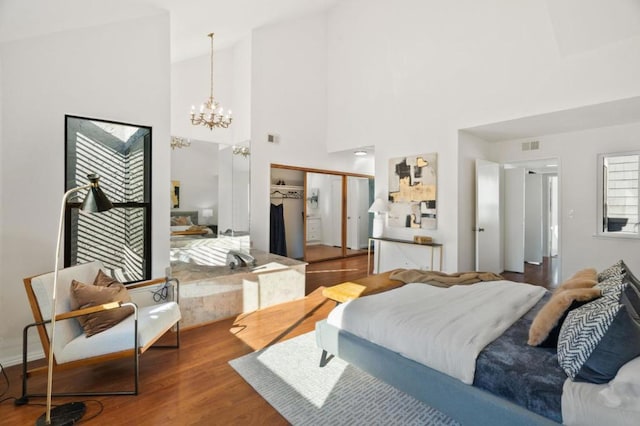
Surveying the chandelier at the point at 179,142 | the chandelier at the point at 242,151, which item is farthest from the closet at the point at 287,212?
the chandelier at the point at 179,142

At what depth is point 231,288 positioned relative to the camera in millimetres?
3592

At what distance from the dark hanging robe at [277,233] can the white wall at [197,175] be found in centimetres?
153

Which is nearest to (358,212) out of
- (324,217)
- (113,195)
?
(324,217)

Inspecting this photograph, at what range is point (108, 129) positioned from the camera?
302 cm

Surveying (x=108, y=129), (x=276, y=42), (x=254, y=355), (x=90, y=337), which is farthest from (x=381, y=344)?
(x=276, y=42)

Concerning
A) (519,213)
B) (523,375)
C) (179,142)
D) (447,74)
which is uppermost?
(447,74)

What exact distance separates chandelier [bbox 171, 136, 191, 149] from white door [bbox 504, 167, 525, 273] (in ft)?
18.1

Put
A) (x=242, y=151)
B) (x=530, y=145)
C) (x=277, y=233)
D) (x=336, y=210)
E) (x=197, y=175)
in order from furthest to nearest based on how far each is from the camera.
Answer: (x=336, y=210)
(x=277, y=233)
(x=242, y=151)
(x=530, y=145)
(x=197, y=175)

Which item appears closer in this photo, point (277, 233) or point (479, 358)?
point (479, 358)

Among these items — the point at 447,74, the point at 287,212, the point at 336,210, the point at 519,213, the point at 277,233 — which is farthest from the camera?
the point at 336,210

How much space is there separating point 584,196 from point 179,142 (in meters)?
5.76

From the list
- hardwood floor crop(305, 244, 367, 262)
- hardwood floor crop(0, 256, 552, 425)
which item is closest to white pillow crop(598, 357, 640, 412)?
hardwood floor crop(0, 256, 552, 425)

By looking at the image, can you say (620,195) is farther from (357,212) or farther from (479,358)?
(357,212)

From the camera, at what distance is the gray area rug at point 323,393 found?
1.89 meters
